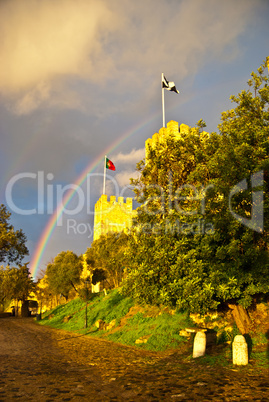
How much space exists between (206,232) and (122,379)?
615 cm

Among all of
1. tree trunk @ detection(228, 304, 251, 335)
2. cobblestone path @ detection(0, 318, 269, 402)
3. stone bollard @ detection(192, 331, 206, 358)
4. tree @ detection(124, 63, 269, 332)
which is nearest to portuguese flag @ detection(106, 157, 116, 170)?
tree @ detection(124, 63, 269, 332)

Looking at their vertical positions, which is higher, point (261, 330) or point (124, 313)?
point (261, 330)

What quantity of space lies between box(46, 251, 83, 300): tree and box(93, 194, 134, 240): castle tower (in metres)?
11.3

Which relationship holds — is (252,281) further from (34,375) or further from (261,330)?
(34,375)

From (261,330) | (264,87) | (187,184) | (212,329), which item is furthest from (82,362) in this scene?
(264,87)

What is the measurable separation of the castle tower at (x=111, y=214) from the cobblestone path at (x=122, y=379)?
41.4 metres

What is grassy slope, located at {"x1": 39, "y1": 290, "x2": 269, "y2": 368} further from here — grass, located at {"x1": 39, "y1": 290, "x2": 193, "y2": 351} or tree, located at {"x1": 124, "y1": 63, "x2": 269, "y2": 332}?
tree, located at {"x1": 124, "y1": 63, "x2": 269, "y2": 332}

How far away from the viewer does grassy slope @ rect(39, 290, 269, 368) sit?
11281mm

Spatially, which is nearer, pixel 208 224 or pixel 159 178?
pixel 208 224

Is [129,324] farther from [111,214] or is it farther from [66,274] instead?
[111,214]

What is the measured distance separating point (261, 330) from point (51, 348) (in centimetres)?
1067

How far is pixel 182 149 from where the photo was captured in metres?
14.1

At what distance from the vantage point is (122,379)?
27.0 ft

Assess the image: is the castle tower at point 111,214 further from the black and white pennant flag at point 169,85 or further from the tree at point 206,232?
the tree at point 206,232
